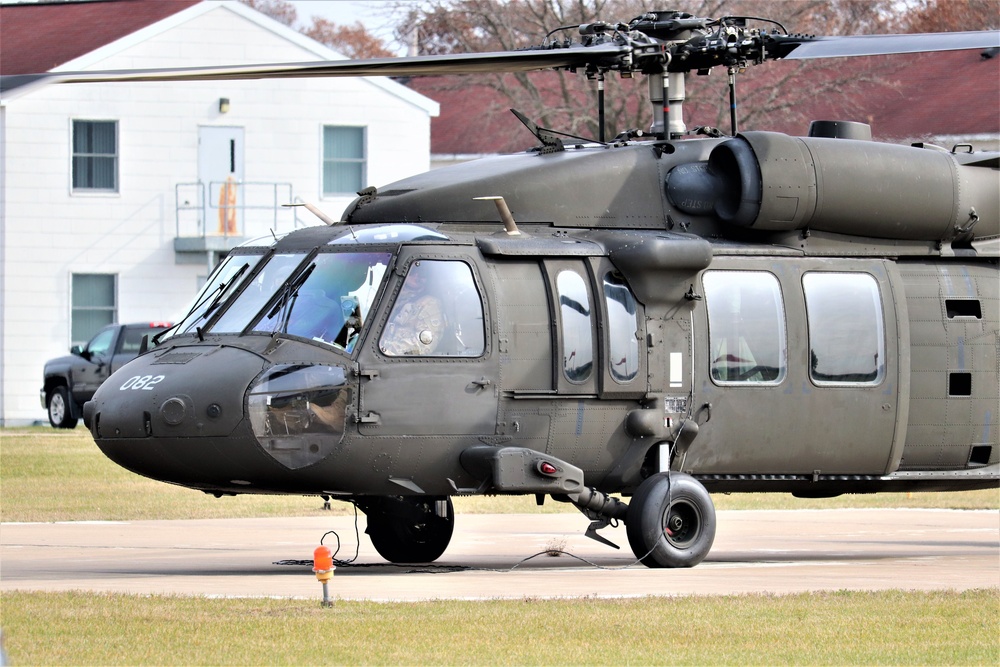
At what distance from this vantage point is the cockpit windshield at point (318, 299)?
13.0 m

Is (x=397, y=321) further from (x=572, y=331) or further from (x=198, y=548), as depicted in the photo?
(x=198, y=548)

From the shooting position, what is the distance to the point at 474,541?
17219mm

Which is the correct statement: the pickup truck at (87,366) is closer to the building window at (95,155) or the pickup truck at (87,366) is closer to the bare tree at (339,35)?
the building window at (95,155)

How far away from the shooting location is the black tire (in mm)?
35769

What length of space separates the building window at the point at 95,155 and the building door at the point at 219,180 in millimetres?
1939

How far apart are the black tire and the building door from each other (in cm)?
566

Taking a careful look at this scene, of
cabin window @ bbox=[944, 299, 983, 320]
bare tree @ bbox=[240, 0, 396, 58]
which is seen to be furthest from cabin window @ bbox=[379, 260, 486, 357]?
bare tree @ bbox=[240, 0, 396, 58]

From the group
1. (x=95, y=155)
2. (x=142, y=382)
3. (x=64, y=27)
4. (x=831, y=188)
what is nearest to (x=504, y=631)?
(x=142, y=382)

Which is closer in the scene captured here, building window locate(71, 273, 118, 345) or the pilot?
the pilot

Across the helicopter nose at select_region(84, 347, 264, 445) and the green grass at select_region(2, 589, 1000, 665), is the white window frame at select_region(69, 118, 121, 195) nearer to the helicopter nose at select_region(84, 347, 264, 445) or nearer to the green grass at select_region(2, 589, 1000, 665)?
the helicopter nose at select_region(84, 347, 264, 445)

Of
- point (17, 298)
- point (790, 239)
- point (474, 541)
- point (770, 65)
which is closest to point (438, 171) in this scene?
point (790, 239)

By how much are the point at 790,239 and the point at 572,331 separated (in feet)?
7.43

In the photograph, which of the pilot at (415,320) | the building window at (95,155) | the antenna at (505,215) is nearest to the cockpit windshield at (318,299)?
the pilot at (415,320)

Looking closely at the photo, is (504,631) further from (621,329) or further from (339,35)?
(339,35)
